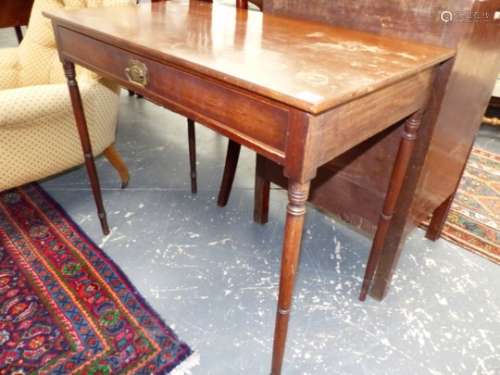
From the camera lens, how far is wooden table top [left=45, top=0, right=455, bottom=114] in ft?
2.14

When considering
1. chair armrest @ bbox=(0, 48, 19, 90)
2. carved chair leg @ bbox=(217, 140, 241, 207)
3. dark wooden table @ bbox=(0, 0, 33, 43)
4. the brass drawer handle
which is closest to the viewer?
the brass drawer handle

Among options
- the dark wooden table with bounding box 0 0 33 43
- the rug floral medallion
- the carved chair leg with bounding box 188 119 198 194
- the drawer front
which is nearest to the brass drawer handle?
the drawer front

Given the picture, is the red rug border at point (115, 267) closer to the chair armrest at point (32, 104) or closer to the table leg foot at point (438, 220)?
the chair armrest at point (32, 104)

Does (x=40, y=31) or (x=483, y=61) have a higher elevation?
(x=483, y=61)

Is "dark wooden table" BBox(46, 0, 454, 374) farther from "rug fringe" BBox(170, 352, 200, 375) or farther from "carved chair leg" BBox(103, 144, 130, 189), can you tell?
"carved chair leg" BBox(103, 144, 130, 189)

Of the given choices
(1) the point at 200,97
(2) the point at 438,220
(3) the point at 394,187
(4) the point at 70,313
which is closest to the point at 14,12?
(4) the point at 70,313

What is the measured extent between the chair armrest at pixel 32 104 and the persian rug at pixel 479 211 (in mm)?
1608

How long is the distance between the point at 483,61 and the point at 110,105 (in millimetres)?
1362

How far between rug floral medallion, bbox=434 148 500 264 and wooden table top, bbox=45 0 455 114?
1.02m

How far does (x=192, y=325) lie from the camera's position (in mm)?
1242

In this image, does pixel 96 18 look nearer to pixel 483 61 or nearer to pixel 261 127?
pixel 261 127

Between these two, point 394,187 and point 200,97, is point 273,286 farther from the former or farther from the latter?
point 200,97

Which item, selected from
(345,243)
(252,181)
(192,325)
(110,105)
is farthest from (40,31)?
(345,243)

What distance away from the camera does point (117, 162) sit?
1.83 metres
